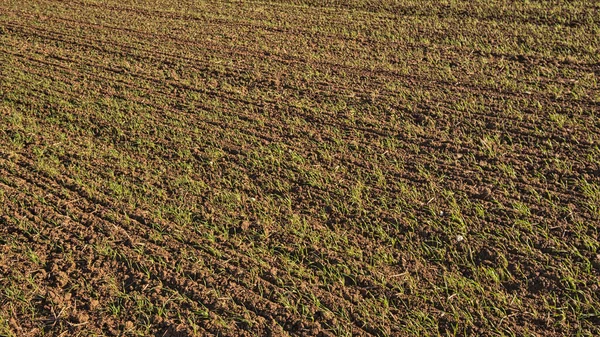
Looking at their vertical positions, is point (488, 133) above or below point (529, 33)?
below

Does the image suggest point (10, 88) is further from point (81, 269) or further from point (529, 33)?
point (529, 33)

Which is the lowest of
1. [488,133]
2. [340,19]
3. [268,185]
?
[268,185]

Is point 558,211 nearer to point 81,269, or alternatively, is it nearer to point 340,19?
point 81,269

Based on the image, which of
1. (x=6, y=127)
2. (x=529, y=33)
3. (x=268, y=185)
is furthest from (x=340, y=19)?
(x=6, y=127)

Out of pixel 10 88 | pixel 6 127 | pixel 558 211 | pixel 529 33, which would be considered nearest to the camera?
pixel 558 211

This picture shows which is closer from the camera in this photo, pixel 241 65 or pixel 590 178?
pixel 590 178

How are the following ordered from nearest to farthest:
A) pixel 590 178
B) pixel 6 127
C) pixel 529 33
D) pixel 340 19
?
pixel 590 178 → pixel 6 127 → pixel 529 33 → pixel 340 19

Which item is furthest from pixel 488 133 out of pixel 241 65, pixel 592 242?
pixel 241 65
